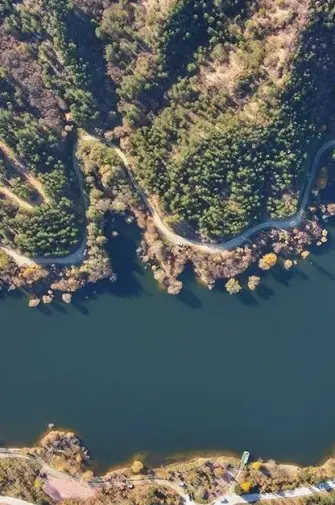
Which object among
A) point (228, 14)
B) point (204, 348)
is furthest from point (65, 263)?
point (228, 14)

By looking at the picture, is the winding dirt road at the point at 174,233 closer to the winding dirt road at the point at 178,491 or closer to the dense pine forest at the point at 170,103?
the dense pine forest at the point at 170,103

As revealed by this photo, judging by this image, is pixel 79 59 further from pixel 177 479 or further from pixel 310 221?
pixel 177 479

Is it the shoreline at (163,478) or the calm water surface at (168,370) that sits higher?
the calm water surface at (168,370)

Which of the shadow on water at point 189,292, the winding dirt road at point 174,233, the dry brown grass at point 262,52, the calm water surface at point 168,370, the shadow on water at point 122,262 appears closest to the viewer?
the dry brown grass at point 262,52

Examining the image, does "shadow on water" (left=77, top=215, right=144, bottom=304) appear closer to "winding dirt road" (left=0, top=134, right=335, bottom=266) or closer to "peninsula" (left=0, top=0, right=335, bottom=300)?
"peninsula" (left=0, top=0, right=335, bottom=300)

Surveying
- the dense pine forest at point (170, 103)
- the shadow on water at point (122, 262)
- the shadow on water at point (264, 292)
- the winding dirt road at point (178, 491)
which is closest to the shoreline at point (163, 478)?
the winding dirt road at point (178, 491)
